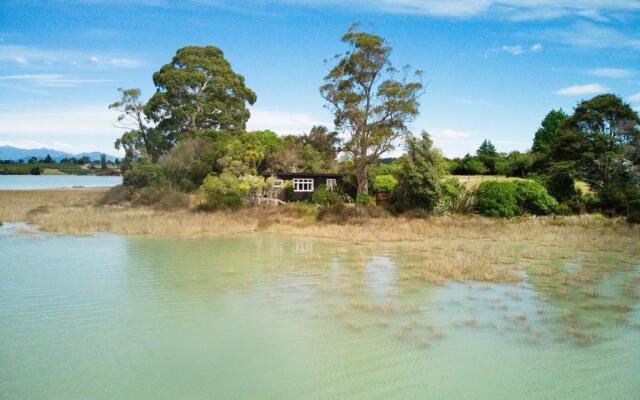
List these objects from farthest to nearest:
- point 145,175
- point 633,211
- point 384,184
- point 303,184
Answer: point 145,175 < point 303,184 < point 384,184 < point 633,211

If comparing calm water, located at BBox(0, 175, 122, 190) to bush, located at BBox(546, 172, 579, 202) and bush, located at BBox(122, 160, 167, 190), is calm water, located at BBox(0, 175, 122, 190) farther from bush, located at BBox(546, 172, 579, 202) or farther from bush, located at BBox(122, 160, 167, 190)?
bush, located at BBox(546, 172, 579, 202)

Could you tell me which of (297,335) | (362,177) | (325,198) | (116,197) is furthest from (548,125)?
(297,335)

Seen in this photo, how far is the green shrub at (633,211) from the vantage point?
26.2 metres

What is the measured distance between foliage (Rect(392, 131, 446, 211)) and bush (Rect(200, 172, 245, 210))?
10591 millimetres

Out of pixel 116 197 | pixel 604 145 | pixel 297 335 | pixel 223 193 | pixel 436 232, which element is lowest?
pixel 297 335

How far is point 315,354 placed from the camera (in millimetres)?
8703

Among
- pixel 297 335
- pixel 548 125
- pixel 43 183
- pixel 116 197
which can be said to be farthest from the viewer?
pixel 43 183

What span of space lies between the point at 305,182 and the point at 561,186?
1796 centimetres

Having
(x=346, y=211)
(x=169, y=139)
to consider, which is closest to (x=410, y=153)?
(x=346, y=211)

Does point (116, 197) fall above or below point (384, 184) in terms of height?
below

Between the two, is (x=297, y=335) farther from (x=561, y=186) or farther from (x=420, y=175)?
(x=561, y=186)

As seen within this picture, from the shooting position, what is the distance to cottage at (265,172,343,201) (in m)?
35.8

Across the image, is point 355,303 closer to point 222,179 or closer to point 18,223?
point 222,179

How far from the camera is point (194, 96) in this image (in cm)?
4784
